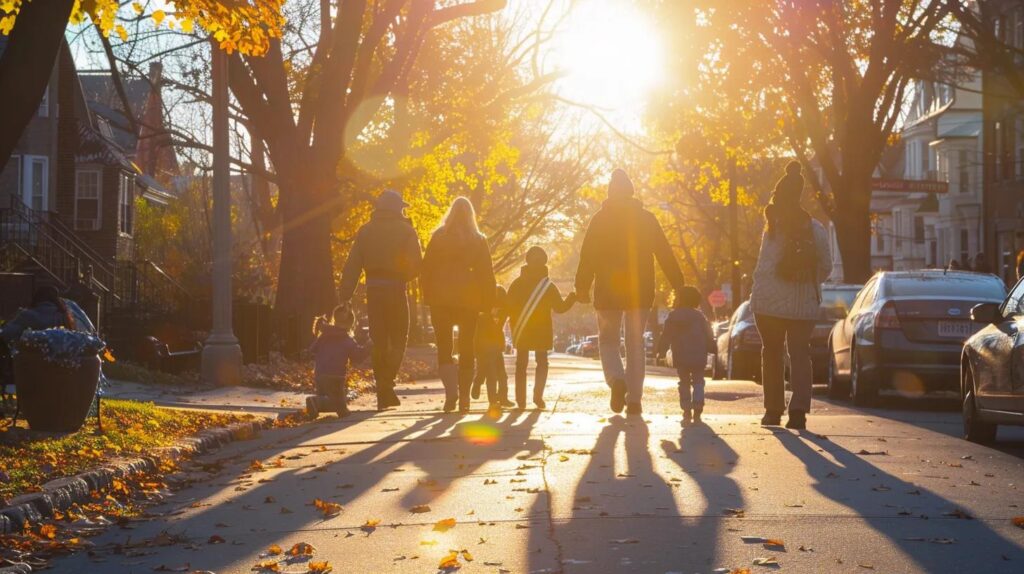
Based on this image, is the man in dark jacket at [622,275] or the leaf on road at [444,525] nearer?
the leaf on road at [444,525]

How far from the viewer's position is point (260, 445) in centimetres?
1250

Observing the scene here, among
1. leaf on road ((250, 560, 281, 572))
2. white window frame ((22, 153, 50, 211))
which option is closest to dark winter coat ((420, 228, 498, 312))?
leaf on road ((250, 560, 281, 572))

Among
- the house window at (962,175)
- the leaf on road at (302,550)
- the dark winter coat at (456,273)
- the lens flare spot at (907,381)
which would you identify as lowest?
the leaf on road at (302,550)

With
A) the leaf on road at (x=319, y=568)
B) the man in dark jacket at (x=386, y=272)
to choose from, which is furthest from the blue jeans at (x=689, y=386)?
the leaf on road at (x=319, y=568)

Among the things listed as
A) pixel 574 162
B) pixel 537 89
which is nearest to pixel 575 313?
pixel 574 162

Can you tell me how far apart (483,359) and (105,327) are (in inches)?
425

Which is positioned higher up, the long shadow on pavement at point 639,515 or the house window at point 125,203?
the house window at point 125,203

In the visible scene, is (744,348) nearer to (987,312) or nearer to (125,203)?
(987,312)

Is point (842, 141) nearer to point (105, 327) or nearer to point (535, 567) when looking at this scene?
point (105, 327)

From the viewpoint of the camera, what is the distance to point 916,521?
738 centimetres

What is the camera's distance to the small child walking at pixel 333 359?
14844 mm

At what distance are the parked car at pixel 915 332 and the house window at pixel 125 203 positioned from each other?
110 feet

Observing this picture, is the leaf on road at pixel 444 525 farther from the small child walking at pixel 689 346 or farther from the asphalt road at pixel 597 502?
the small child walking at pixel 689 346

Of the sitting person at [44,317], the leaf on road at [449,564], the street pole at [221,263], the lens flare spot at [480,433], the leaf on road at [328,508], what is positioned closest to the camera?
the leaf on road at [449,564]
